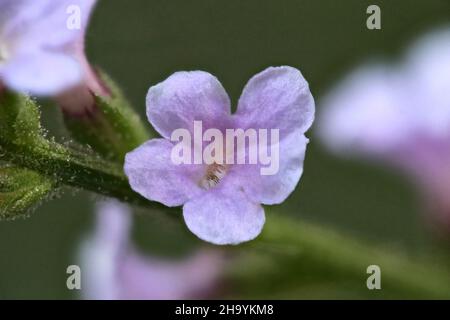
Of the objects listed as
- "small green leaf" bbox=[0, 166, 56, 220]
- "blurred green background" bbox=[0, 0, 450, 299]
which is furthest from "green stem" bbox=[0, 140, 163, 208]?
"blurred green background" bbox=[0, 0, 450, 299]

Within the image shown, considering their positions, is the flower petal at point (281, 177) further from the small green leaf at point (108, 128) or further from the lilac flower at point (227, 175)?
the small green leaf at point (108, 128)

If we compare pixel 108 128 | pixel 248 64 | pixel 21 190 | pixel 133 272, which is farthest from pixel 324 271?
pixel 248 64

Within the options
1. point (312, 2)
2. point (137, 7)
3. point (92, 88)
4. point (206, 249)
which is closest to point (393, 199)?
point (312, 2)

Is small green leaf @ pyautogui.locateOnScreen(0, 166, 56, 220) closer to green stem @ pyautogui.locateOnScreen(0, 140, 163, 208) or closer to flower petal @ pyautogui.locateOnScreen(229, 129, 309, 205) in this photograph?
green stem @ pyautogui.locateOnScreen(0, 140, 163, 208)

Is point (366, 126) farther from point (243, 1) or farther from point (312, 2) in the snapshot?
point (312, 2)

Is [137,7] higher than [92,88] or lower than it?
higher
